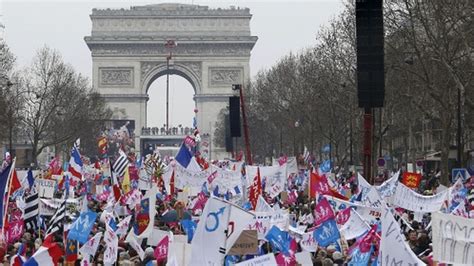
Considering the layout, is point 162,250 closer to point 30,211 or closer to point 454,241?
point 30,211

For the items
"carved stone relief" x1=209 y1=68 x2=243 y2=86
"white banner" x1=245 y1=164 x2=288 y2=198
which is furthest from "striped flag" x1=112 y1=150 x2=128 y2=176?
"carved stone relief" x1=209 y1=68 x2=243 y2=86

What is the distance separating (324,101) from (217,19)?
Result: 58.1m

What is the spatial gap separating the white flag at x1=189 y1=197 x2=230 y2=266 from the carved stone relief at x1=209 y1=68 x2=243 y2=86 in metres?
113

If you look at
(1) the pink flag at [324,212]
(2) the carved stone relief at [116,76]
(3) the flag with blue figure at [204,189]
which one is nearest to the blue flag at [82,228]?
(1) the pink flag at [324,212]

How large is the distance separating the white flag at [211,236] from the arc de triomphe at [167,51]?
360 feet

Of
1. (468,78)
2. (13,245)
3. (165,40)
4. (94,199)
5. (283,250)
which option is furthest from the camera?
(165,40)

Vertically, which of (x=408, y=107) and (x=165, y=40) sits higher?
(x=165, y=40)

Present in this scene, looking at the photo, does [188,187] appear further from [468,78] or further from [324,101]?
[324,101]

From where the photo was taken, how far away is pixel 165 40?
125062 millimetres

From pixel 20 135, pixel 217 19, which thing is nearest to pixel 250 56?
pixel 217 19

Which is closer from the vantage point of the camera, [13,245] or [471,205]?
[13,245]

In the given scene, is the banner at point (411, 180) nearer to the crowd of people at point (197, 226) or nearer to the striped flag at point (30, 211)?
the crowd of people at point (197, 226)

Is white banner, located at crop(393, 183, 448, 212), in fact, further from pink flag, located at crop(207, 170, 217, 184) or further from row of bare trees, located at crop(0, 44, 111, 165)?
row of bare trees, located at crop(0, 44, 111, 165)

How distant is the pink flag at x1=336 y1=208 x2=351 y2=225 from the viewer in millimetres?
17080
